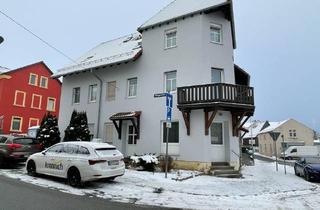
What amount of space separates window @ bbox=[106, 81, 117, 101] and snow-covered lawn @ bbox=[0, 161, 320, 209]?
8.75 meters

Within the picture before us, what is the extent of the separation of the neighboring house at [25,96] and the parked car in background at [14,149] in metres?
20.8

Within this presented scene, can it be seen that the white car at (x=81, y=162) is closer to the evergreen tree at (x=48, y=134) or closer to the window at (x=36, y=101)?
the evergreen tree at (x=48, y=134)

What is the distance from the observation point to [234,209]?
8273 millimetres

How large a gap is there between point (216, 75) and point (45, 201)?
12.5 metres

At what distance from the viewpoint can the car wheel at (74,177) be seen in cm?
1059

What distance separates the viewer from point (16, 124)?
36438mm

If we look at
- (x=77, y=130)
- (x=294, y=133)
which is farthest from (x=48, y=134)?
(x=294, y=133)

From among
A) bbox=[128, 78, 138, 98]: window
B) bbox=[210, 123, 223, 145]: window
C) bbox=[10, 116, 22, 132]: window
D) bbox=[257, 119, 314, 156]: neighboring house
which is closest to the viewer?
bbox=[210, 123, 223, 145]: window

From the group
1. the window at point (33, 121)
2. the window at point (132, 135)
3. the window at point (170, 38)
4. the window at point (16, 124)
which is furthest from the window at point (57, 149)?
the window at point (33, 121)

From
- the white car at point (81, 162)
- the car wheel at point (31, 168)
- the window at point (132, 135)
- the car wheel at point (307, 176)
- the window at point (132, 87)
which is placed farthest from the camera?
the window at point (132, 87)

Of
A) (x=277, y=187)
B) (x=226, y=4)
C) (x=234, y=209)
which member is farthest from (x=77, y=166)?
(x=226, y=4)

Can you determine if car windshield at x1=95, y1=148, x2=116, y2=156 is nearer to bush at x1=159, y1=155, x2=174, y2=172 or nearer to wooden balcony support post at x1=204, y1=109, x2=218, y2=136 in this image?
bush at x1=159, y1=155, x2=174, y2=172

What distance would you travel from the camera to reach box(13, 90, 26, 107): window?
36500 mm

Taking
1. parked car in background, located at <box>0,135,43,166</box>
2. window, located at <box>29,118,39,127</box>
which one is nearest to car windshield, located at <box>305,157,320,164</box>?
parked car in background, located at <box>0,135,43,166</box>
